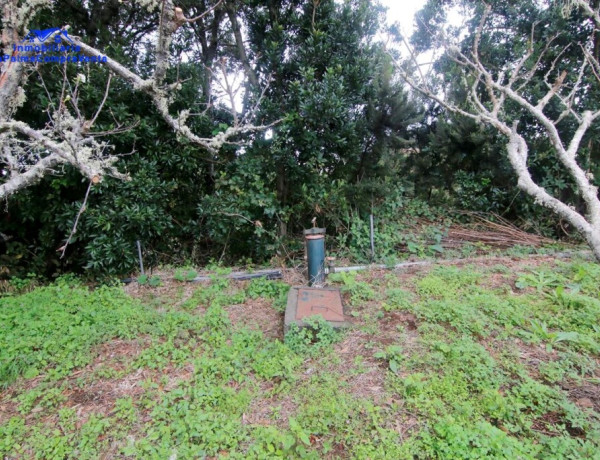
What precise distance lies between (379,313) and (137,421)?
2.01 metres

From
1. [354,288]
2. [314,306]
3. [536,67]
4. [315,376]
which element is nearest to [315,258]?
→ [354,288]

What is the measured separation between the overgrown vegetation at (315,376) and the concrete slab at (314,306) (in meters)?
0.11

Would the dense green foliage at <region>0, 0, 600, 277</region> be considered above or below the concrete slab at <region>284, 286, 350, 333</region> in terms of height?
above

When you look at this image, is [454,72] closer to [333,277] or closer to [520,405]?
[333,277]

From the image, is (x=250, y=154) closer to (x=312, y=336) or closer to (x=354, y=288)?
(x=354, y=288)

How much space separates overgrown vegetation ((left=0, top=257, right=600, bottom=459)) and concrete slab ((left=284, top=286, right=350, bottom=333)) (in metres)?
0.11

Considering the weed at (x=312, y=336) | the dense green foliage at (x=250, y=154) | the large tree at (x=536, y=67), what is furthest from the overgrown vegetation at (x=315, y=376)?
the large tree at (x=536, y=67)

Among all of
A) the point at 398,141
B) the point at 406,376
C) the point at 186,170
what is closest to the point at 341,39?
the point at 398,141

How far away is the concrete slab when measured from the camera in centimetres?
254

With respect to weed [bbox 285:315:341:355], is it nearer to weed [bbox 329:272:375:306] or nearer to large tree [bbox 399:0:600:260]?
weed [bbox 329:272:375:306]

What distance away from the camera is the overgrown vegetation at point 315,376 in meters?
1.60

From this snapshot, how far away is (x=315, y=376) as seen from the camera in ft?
6.75

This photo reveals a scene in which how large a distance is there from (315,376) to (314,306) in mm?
791

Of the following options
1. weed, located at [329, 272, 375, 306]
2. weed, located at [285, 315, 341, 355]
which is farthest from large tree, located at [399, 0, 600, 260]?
weed, located at [285, 315, 341, 355]
